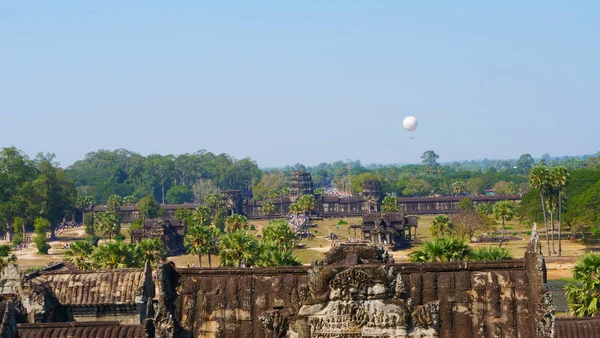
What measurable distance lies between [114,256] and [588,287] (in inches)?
1270

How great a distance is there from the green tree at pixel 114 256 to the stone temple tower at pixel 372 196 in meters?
115

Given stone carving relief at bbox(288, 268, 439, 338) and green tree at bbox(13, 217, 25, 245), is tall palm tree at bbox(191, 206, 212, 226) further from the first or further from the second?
stone carving relief at bbox(288, 268, 439, 338)

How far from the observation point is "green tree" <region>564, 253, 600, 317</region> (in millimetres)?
35688

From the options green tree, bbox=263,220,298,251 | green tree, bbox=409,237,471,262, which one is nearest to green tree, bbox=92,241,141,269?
green tree, bbox=263,220,298,251

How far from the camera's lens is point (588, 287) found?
36.1 metres

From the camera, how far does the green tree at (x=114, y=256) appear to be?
54.3 m

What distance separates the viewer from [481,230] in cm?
10938

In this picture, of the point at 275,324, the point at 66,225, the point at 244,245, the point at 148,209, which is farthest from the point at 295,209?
the point at 275,324

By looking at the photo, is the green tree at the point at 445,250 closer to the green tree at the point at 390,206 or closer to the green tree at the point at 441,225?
the green tree at the point at 441,225

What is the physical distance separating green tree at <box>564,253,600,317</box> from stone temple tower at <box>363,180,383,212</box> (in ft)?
424

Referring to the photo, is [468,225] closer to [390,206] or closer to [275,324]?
[390,206]

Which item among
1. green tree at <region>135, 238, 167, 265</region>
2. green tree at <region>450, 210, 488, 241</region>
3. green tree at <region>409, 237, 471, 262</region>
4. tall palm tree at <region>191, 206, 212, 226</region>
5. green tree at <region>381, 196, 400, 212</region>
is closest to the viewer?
green tree at <region>409, 237, 471, 262</region>

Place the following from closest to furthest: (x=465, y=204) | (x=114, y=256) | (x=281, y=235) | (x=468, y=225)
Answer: (x=114, y=256) < (x=281, y=235) < (x=468, y=225) < (x=465, y=204)

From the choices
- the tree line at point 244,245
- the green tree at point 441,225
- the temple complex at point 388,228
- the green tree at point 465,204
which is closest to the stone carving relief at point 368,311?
the tree line at point 244,245
